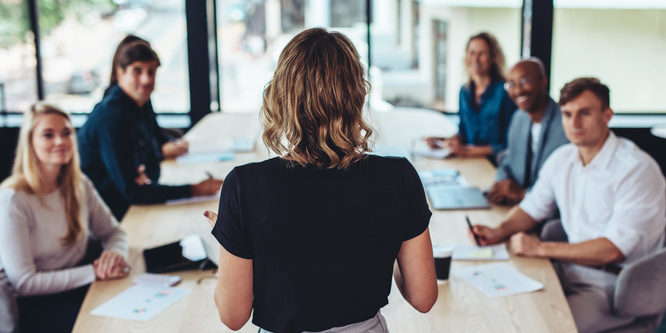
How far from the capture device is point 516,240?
2273 mm

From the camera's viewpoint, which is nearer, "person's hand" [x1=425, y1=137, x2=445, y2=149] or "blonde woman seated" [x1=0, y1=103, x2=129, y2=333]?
"blonde woman seated" [x1=0, y1=103, x2=129, y2=333]

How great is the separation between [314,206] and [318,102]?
201 mm

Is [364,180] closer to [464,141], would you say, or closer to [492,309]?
[492,309]

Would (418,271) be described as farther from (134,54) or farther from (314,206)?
(134,54)

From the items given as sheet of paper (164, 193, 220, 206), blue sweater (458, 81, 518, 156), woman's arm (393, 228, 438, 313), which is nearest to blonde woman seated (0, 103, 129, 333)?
sheet of paper (164, 193, 220, 206)

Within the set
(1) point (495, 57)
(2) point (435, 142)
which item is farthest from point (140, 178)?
(1) point (495, 57)

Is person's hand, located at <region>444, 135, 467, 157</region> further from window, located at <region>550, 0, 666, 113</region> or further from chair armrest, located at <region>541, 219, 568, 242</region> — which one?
window, located at <region>550, 0, 666, 113</region>

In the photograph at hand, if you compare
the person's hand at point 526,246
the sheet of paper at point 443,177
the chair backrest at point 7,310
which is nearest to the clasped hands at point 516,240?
the person's hand at point 526,246

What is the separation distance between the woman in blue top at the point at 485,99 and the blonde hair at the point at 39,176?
2214mm

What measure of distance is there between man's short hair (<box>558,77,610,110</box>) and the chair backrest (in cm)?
211

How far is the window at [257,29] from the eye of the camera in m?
5.84

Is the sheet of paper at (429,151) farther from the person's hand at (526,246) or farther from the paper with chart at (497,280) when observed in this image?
the paper with chart at (497,280)

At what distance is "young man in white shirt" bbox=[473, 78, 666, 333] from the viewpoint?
222 cm

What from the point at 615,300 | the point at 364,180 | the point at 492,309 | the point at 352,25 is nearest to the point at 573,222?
the point at 615,300
